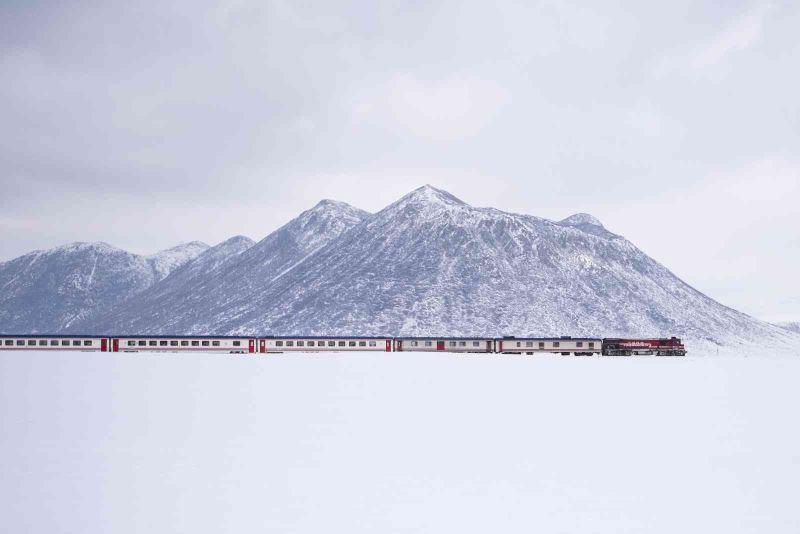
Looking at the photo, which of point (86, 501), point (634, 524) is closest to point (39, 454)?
point (86, 501)

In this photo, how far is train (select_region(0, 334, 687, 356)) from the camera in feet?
494

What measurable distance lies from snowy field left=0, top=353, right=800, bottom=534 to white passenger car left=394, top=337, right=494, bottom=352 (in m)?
99.5

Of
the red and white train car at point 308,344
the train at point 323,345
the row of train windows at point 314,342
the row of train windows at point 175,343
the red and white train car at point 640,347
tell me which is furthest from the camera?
the red and white train car at point 640,347

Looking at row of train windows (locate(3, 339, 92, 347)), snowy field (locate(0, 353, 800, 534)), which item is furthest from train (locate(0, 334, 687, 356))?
snowy field (locate(0, 353, 800, 534))

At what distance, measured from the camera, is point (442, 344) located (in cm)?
17400

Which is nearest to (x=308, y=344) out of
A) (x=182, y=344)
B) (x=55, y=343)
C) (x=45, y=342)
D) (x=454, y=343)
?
(x=182, y=344)

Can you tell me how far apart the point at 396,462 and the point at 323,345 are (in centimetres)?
12660

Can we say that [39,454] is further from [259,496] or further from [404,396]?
[404,396]

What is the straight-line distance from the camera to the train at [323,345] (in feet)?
494

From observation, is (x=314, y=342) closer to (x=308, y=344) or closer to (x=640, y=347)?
(x=308, y=344)

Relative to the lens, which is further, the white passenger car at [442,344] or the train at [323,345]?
the white passenger car at [442,344]


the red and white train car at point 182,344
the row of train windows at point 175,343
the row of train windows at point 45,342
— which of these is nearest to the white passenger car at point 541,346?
the red and white train car at point 182,344

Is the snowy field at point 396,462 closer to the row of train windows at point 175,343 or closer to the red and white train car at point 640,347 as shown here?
the row of train windows at point 175,343

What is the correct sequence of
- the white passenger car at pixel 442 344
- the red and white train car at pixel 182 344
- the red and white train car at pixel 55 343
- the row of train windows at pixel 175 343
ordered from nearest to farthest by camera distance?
the red and white train car at pixel 55 343
the red and white train car at pixel 182 344
the row of train windows at pixel 175 343
the white passenger car at pixel 442 344
